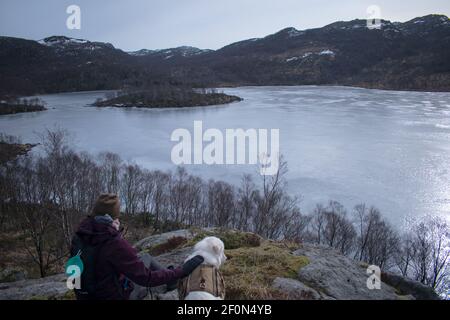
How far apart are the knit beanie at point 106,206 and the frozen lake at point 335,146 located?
20.6 m

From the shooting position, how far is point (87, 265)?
124 inches

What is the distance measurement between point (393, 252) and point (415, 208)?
370cm

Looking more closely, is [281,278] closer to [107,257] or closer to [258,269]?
[258,269]

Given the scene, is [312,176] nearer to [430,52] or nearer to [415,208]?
[415,208]

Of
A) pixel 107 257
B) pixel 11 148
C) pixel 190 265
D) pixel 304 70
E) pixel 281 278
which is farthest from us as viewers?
pixel 304 70

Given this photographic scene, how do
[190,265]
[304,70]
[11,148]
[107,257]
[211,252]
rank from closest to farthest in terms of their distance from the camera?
1. [107,257]
2. [190,265]
3. [211,252]
4. [11,148]
5. [304,70]

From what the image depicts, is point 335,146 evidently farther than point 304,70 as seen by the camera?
No

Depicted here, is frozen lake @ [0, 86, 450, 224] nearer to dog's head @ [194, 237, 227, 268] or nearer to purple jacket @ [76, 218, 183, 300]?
dog's head @ [194, 237, 227, 268]

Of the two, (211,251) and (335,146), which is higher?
(211,251)

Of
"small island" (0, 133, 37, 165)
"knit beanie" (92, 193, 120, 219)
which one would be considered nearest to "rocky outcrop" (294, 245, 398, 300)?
"knit beanie" (92, 193, 120, 219)

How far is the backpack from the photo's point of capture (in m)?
3.11

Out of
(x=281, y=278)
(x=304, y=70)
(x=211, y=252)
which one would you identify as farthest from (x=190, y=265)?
(x=304, y=70)

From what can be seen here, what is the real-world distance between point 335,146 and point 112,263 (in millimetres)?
37465

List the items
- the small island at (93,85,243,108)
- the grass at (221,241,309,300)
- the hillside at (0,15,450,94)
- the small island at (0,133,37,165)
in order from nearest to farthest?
the grass at (221,241,309,300) → the small island at (0,133,37,165) → the small island at (93,85,243,108) → the hillside at (0,15,450,94)
